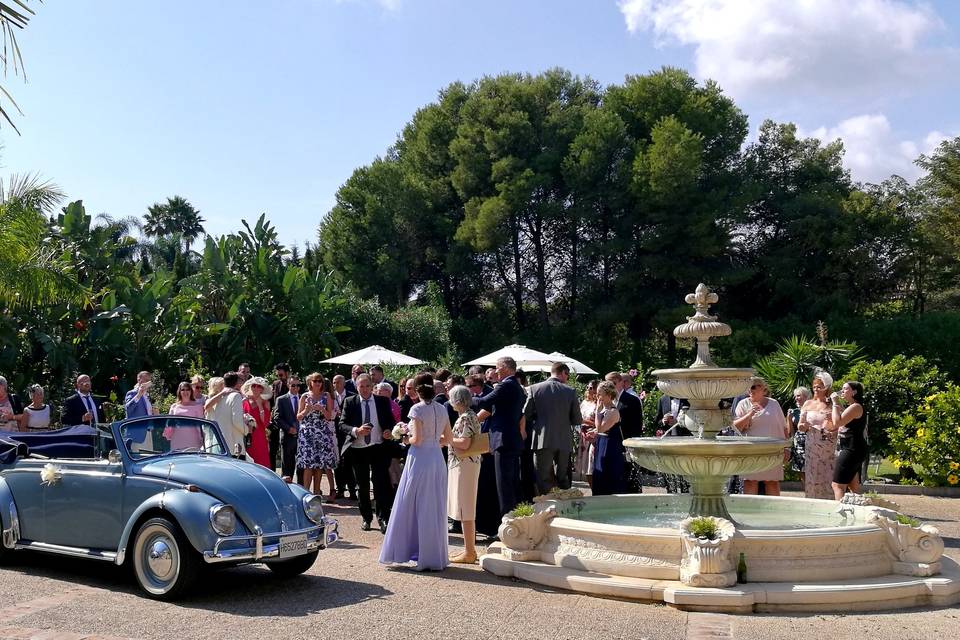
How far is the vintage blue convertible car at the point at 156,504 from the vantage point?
7.54 meters

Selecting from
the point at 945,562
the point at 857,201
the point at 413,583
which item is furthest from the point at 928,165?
the point at 413,583

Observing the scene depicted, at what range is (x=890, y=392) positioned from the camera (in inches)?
650

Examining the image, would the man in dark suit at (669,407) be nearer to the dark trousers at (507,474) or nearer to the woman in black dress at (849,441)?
the woman in black dress at (849,441)

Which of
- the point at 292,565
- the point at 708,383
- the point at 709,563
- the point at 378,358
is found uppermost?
the point at 378,358

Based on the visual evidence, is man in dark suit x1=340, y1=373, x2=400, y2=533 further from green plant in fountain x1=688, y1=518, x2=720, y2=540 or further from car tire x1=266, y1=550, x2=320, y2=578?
green plant in fountain x1=688, y1=518, x2=720, y2=540

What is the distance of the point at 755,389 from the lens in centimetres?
1152

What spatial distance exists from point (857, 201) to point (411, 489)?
103ft

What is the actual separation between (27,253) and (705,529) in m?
11.3

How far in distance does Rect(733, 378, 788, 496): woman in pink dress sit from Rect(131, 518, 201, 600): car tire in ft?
22.4

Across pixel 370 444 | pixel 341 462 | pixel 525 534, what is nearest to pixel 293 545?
pixel 525 534

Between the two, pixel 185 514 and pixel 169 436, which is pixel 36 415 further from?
pixel 185 514

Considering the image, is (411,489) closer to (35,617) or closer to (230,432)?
(35,617)

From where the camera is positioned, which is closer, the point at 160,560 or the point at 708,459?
the point at 160,560

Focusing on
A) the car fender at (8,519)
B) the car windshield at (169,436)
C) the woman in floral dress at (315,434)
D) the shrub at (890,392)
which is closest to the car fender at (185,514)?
the car windshield at (169,436)
